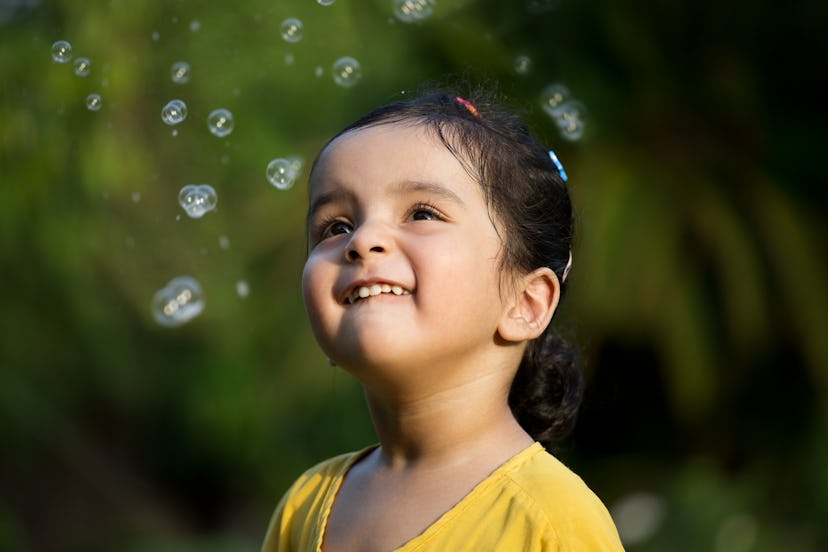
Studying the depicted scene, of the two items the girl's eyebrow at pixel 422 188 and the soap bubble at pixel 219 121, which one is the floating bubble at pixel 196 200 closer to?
the soap bubble at pixel 219 121

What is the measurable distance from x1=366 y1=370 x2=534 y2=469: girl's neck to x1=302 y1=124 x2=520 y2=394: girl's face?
0.05m

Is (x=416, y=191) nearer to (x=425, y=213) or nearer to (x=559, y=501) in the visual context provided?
(x=425, y=213)

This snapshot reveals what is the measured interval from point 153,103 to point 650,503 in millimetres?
3039

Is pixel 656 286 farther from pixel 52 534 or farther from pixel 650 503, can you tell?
pixel 52 534

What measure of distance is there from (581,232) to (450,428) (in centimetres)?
379

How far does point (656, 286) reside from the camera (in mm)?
6203

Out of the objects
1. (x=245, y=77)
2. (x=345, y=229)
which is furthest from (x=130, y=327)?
(x=345, y=229)

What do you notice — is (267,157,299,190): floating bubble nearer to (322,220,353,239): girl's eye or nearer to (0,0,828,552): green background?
(322,220,353,239): girl's eye

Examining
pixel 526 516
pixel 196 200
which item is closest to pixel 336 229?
pixel 526 516

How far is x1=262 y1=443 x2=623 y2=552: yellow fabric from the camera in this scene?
1.59 meters

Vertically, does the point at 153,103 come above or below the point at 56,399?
above

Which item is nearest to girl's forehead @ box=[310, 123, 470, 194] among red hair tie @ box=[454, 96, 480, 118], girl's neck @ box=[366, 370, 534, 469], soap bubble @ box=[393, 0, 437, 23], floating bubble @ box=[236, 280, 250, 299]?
red hair tie @ box=[454, 96, 480, 118]

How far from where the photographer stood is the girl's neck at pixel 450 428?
1.78 metres

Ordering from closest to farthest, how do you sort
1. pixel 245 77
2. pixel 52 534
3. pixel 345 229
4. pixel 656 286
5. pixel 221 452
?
pixel 345 229 → pixel 245 77 → pixel 656 286 → pixel 221 452 → pixel 52 534
